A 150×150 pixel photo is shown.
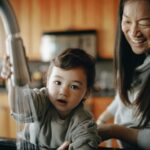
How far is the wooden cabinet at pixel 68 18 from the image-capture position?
83.0 inches

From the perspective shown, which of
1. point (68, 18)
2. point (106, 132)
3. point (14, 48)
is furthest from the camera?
point (68, 18)

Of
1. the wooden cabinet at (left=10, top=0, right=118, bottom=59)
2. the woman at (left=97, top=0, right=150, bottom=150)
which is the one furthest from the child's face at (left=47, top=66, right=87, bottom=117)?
the wooden cabinet at (left=10, top=0, right=118, bottom=59)

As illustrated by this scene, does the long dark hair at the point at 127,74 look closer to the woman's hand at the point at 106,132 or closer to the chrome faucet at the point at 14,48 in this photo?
the woman's hand at the point at 106,132

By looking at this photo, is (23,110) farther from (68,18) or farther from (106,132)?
(68,18)

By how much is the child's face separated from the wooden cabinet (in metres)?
1.67

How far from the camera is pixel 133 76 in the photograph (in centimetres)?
61

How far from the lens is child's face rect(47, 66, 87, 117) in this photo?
451 mm

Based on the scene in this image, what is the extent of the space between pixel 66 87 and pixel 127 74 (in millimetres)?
190

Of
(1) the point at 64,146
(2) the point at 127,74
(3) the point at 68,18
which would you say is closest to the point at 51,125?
(1) the point at 64,146

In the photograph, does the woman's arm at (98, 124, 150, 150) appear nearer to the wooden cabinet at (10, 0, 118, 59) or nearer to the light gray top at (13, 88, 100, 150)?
the light gray top at (13, 88, 100, 150)

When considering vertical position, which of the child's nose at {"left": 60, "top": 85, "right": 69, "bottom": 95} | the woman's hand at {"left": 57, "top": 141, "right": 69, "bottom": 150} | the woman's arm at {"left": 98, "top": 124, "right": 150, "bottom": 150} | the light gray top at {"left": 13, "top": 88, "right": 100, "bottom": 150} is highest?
the child's nose at {"left": 60, "top": 85, "right": 69, "bottom": 95}

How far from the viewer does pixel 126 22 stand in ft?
1.57

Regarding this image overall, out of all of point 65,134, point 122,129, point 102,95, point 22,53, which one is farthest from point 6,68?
point 102,95

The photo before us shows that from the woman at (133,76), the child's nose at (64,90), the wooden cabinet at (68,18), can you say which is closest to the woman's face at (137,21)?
the woman at (133,76)
